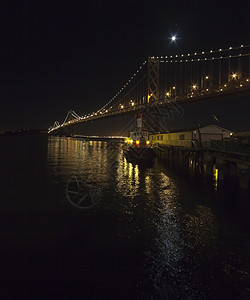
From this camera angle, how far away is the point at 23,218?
32.8 feet

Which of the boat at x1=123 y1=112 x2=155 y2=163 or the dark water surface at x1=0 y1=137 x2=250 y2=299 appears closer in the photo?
the dark water surface at x1=0 y1=137 x2=250 y2=299

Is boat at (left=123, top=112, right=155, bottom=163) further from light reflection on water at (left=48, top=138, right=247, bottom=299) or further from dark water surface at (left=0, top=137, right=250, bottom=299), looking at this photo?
dark water surface at (left=0, top=137, right=250, bottom=299)

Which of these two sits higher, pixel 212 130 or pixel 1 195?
pixel 212 130

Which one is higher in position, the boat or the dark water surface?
the boat

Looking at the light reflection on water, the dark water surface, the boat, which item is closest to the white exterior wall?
the boat

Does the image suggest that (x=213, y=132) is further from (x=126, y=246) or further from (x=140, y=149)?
(x=126, y=246)

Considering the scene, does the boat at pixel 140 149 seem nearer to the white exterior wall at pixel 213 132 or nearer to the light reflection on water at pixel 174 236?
the white exterior wall at pixel 213 132

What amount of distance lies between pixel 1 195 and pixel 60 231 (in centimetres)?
779

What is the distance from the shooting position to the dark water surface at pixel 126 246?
211 inches

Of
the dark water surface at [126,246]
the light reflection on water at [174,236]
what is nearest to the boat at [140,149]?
the light reflection on water at [174,236]

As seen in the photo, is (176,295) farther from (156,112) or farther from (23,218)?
(156,112)

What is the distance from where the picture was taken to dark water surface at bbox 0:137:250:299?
535cm

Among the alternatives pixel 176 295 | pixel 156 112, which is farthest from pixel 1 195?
pixel 156 112

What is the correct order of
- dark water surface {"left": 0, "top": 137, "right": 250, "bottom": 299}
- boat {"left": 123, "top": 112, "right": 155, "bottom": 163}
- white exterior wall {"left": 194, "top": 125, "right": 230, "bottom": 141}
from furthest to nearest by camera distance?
white exterior wall {"left": 194, "top": 125, "right": 230, "bottom": 141} < boat {"left": 123, "top": 112, "right": 155, "bottom": 163} < dark water surface {"left": 0, "top": 137, "right": 250, "bottom": 299}
